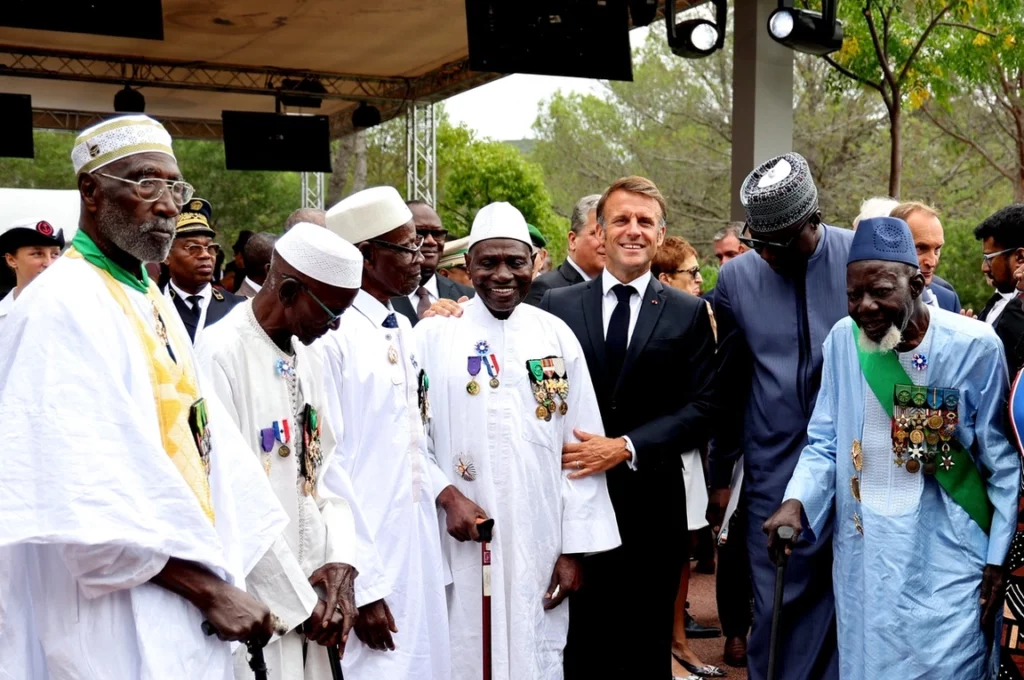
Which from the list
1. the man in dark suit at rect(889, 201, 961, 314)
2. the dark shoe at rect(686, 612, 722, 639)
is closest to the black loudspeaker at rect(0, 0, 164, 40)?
the dark shoe at rect(686, 612, 722, 639)

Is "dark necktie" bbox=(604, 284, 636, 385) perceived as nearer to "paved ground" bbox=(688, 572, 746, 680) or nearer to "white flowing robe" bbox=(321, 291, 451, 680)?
"white flowing robe" bbox=(321, 291, 451, 680)

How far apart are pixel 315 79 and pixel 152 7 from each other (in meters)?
7.85

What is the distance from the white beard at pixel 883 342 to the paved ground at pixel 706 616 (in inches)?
121

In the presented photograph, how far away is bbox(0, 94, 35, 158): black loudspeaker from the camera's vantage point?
16.0 metres

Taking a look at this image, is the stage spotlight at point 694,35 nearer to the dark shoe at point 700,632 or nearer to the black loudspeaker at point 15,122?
the dark shoe at point 700,632

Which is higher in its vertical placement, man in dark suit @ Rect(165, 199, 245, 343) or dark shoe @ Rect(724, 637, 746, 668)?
man in dark suit @ Rect(165, 199, 245, 343)

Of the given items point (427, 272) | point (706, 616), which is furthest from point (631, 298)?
point (706, 616)

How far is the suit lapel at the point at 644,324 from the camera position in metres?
5.41

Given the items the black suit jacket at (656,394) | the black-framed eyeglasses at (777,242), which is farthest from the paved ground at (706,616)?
the black-framed eyeglasses at (777,242)

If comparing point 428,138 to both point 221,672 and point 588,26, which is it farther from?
point 221,672

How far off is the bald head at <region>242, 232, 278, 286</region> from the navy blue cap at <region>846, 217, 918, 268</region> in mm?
4995

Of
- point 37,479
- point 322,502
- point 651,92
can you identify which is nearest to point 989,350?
point 322,502

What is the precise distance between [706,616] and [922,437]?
4.36m

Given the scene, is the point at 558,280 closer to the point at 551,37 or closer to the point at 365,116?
the point at 551,37
